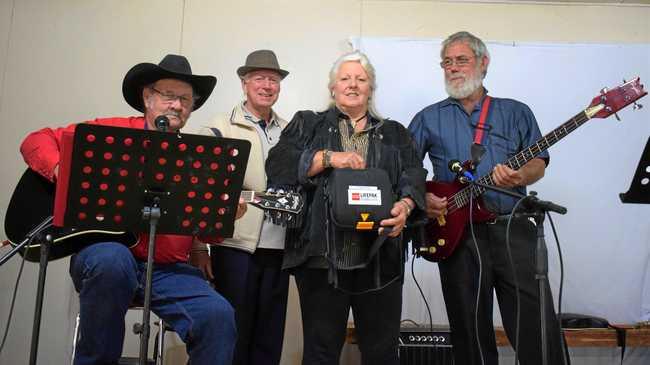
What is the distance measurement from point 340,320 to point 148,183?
88cm

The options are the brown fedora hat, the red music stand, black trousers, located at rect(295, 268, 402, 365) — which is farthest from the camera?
the brown fedora hat

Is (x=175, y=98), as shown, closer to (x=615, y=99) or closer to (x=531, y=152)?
(x=531, y=152)

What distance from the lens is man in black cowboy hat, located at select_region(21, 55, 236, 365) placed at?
204 centimetres

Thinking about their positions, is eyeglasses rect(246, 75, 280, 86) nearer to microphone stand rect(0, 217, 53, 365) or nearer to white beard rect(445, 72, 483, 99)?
white beard rect(445, 72, 483, 99)

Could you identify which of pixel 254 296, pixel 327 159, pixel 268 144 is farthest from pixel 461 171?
pixel 254 296

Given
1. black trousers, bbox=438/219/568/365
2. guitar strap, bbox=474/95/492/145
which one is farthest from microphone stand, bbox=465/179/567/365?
guitar strap, bbox=474/95/492/145

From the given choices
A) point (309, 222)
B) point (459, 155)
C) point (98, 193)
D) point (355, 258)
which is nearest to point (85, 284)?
point (98, 193)

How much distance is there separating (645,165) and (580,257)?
1767mm

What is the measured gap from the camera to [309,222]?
7.36 ft

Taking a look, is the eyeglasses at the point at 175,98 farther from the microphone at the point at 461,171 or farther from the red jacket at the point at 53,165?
the microphone at the point at 461,171

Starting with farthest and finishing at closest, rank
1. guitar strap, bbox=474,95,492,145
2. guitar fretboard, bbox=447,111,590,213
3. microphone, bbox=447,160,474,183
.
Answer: guitar strap, bbox=474,95,492,145 < guitar fretboard, bbox=447,111,590,213 < microphone, bbox=447,160,474,183

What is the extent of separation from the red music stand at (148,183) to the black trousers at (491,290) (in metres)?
1.13

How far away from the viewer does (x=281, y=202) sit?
2232mm

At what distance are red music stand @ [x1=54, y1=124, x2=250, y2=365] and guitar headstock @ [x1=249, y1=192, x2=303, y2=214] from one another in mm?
225
